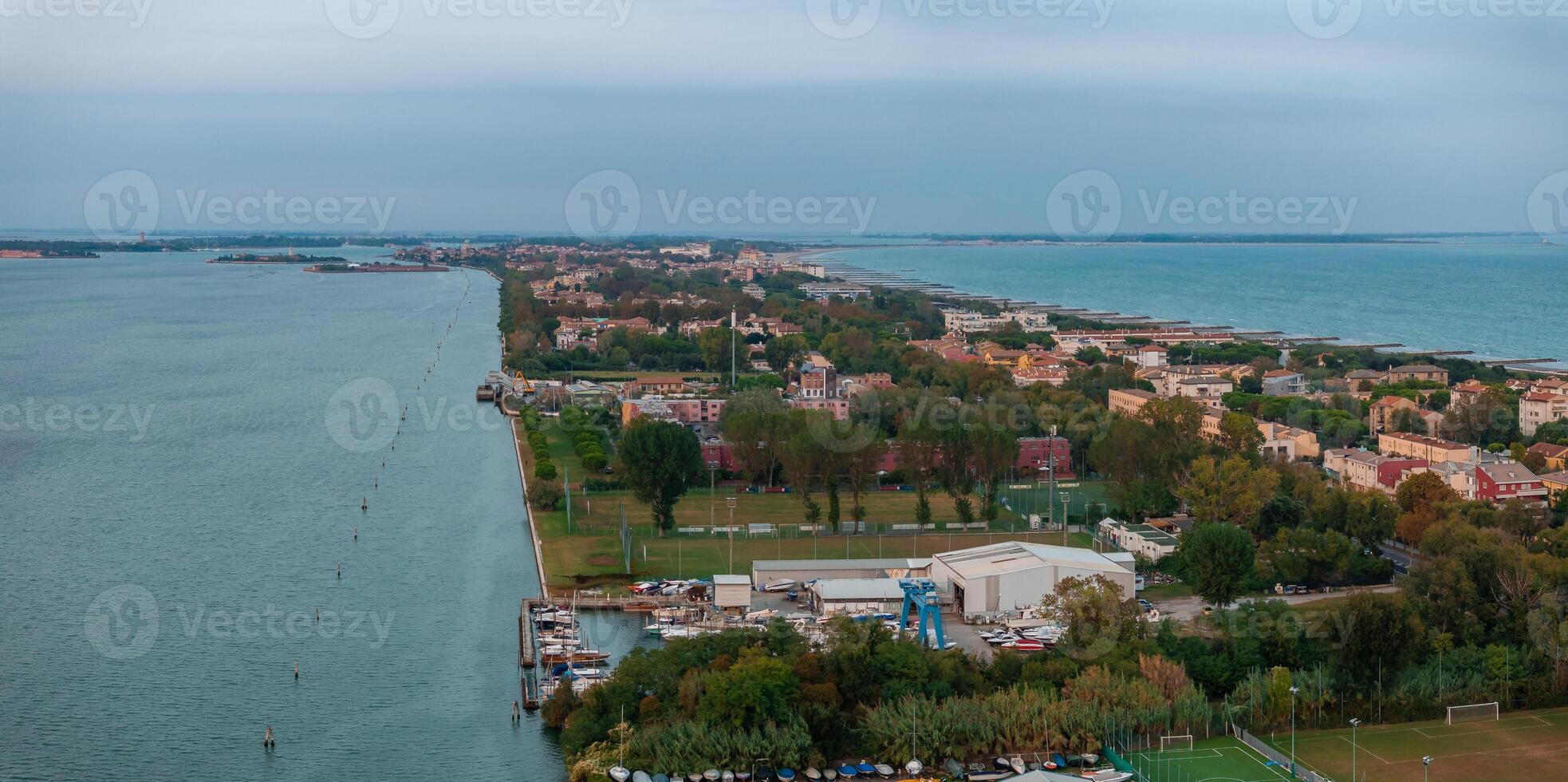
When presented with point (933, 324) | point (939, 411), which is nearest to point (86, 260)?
point (933, 324)

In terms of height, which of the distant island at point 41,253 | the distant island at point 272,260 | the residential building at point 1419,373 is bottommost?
the residential building at point 1419,373

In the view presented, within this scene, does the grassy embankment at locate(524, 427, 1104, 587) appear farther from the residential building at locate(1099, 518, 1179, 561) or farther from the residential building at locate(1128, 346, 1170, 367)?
the residential building at locate(1128, 346, 1170, 367)

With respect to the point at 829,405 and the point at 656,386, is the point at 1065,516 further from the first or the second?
the point at 656,386

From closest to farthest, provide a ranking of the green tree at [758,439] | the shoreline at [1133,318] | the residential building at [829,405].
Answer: the green tree at [758,439] < the residential building at [829,405] < the shoreline at [1133,318]

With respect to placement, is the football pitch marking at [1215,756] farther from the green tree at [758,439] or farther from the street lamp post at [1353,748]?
the green tree at [758,439]

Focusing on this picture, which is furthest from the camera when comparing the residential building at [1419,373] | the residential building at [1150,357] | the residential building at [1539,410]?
the residential building at [1150,357]

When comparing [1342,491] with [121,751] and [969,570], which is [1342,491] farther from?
[121,751]

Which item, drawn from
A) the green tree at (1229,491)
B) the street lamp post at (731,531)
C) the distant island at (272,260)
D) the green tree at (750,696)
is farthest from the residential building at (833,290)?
the green tree at (750,696)
